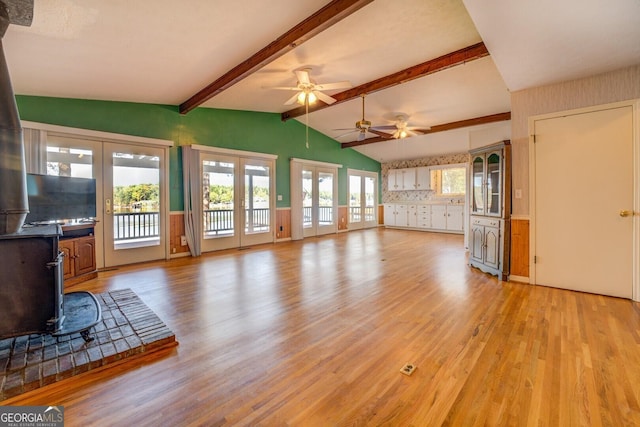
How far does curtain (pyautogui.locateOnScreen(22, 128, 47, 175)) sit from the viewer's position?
12.3 feet

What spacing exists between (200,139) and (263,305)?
416 centimetres

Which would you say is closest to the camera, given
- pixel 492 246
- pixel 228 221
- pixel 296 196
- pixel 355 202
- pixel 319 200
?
pixel 492 246

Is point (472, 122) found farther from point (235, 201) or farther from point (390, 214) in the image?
point (235, 201)

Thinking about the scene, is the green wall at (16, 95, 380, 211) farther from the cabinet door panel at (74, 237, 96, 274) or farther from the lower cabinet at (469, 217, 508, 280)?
the lower cabinet at (469, 217, 508, 280)

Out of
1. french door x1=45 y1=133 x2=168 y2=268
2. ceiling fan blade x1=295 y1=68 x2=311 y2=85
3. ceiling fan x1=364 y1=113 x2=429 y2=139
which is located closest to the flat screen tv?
french door x1=45 y1=133 x2=168 y2=268

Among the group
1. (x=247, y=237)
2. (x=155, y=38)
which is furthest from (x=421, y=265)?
(x=155, y=38)

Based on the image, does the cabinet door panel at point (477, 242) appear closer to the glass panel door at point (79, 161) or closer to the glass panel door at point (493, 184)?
the glass panel door at point (493, 184)

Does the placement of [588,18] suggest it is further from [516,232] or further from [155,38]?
[155,38]

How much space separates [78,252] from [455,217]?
899 cm

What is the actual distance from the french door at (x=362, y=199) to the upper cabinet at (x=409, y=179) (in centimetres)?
62

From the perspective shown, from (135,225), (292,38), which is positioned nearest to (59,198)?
(135,225)

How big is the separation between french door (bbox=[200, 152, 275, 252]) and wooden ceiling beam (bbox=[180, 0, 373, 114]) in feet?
5.92

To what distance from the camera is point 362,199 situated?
32.9ft

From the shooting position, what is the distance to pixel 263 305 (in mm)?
2961
